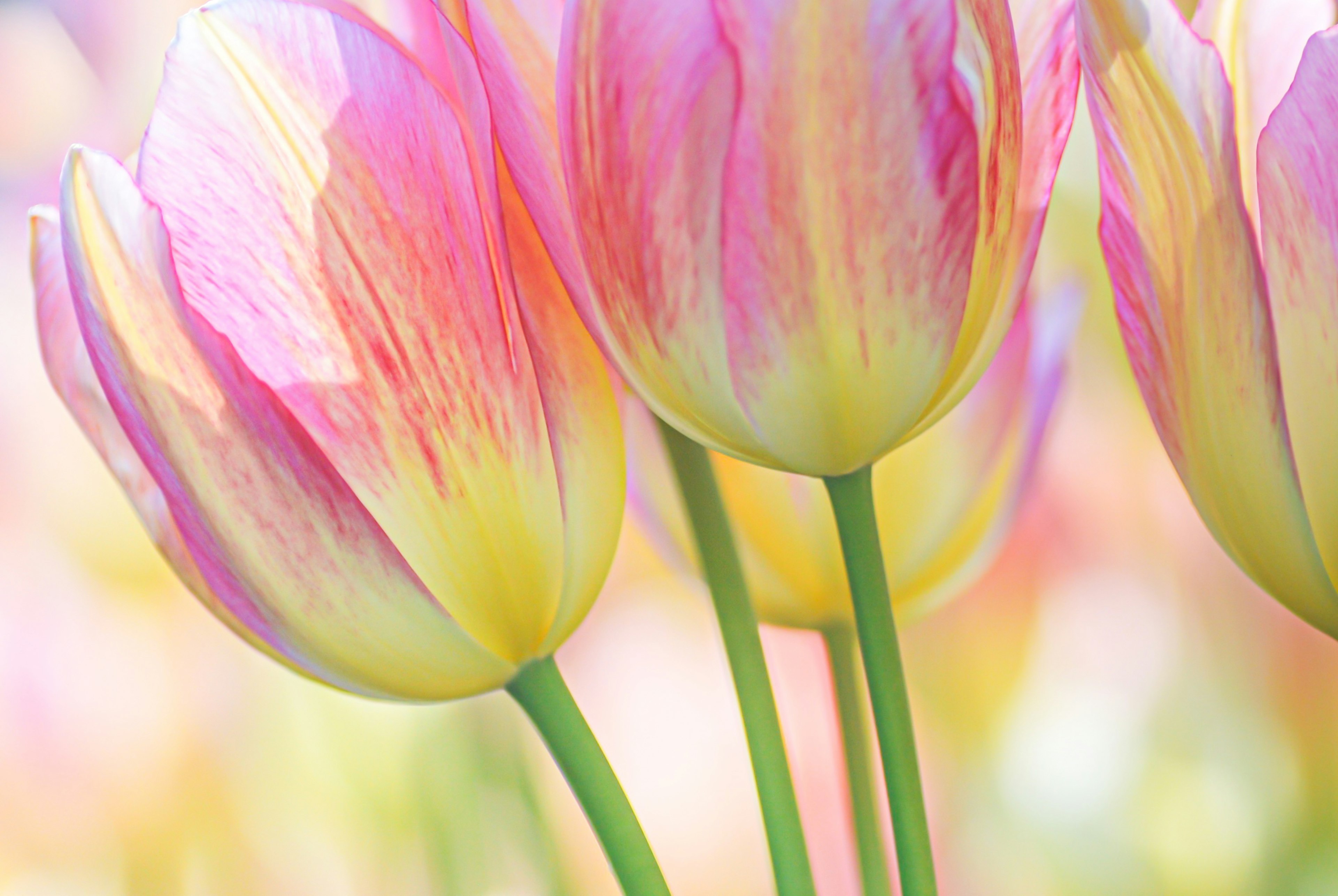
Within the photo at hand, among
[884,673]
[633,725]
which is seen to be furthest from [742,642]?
[633,725]

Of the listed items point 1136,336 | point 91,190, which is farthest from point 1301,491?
point 91,190

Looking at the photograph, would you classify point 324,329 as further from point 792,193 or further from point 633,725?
point 633,725

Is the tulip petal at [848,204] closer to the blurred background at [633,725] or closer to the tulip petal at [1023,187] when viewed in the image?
the tulip petal at [1023,187]

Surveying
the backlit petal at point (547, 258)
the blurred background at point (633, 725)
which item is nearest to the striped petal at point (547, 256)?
the backlit petal at point (547, 258)

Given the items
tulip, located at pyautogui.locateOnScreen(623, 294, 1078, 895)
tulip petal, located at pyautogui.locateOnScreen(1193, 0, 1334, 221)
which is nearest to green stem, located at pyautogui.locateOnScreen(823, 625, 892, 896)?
tulip, located at pyautogui.locateOnScreen(623, 294, 1078, 895)

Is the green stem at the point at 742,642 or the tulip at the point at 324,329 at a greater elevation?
the tulip at the point at 324,329

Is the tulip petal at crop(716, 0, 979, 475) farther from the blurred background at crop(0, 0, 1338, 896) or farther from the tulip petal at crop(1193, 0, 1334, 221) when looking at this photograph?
the blurred background at crop(0, 0, 1338, 896)
